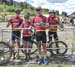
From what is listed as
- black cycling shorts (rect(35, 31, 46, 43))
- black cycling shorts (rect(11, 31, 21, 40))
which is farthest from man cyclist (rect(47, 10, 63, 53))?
black cycling shorts (rect(11, 31, 21, 40))

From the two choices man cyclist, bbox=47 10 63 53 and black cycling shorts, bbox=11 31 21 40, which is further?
man cyclist, bbox=47 10 63 53

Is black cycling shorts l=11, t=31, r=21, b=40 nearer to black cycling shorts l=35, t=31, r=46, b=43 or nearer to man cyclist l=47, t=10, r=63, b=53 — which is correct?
black cycling shorts l=35, t=31, r=46, b=43

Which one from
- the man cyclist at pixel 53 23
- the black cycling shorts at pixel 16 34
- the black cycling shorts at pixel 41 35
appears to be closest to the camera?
the black cycling shorts at pixel 41 35

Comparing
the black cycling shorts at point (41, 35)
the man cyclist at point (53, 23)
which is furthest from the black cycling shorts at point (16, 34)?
the man cyclist at point (53, 23)

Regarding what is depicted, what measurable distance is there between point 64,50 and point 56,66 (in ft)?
4.41

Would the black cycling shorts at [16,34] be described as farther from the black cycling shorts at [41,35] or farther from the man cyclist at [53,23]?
the man cyclist at [53,23]

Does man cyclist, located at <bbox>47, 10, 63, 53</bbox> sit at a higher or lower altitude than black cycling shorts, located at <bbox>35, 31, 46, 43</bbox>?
higher

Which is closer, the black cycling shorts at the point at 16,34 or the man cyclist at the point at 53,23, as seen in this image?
the black cycling shorts at the point at 16,34

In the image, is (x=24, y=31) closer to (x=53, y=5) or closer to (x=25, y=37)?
(x=25, y=37)

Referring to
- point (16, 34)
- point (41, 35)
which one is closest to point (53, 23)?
point (41, 35)

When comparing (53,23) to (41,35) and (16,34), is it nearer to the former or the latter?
(41,35)

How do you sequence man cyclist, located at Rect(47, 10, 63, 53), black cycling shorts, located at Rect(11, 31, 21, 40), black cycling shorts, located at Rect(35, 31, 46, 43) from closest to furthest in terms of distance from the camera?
1. black cycling shorts, located at Rect(35, 31, 46, 43)
2. black cycling shorts, located at Rect(11, 31, 21, 40)
3. man cyclist, located at Rect(47, 10, 63, 53)

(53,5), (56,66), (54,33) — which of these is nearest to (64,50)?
(54,33)

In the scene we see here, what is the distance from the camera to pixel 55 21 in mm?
10625
